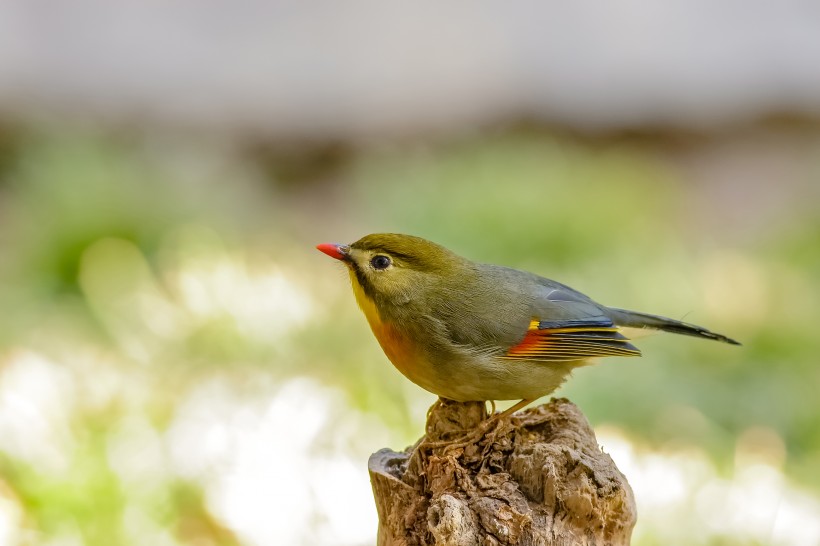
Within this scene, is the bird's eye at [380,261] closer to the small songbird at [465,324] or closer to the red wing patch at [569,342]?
the small songbird at [465,324]

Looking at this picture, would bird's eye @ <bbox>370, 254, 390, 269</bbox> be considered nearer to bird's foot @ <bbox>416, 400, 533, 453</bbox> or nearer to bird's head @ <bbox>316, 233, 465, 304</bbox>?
bird's head @ <bbox>316, 233, 465, 304</bbox>

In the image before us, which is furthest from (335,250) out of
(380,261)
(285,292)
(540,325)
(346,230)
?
(346,230)

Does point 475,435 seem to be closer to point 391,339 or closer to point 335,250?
point 391,339

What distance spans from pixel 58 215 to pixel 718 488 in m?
6.09

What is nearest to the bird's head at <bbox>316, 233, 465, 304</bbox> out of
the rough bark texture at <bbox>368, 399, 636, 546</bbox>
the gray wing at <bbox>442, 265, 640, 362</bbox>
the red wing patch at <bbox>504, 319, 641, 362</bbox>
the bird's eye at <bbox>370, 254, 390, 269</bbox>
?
the bird's eye at <bbox>370, 254, 390, 269</bbox>

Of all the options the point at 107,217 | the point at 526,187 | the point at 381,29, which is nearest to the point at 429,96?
the point at 381,29

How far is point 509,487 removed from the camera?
2775mm

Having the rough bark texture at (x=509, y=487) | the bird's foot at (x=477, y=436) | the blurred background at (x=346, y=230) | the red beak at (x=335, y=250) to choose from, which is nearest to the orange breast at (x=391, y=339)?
the red beak at (x=335, y=250)

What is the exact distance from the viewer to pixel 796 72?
443 inches

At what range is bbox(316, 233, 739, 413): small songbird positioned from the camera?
10.8 ft

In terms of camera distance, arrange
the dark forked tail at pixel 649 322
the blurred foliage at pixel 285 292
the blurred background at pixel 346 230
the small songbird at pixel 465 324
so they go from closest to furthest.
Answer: the small songbird at pixel 465 324 → the dark forked tail at pixel 649 322 → the blurred background at pixel 346 230 → the blurred foliage at pixel 285 292

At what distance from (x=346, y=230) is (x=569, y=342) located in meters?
6.46

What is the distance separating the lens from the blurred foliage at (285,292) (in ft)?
16.6

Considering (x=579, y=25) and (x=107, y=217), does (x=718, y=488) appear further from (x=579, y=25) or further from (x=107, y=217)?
(x=579, y=25)
